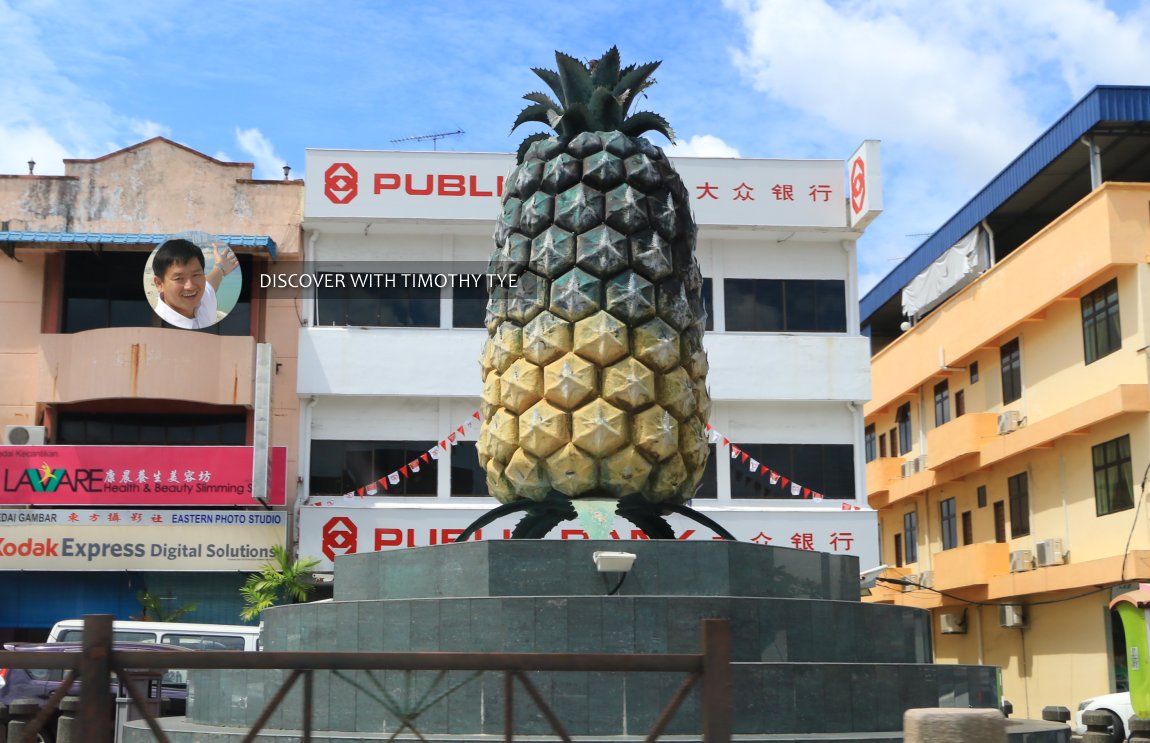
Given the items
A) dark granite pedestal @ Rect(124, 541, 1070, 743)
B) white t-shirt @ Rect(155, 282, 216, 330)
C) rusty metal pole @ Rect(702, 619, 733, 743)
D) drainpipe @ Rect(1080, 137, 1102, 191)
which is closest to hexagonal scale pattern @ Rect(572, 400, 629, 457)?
dark granite pedestal @ Rect(124, 541, 1070, 743)

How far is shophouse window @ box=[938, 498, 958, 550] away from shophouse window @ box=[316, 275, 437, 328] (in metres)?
14.3

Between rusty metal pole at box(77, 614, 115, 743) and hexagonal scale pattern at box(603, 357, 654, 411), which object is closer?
rusty metal pole at box(77, 614, 115, 743)

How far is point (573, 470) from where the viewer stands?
10.8 meters

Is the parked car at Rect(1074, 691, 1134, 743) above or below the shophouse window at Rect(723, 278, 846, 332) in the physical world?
below

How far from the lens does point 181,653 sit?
496cm

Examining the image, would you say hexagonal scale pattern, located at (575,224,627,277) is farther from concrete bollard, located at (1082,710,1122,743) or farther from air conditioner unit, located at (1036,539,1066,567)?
air conditioner unit, located at (1036,539,1066,567)

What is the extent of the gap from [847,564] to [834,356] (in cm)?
1637

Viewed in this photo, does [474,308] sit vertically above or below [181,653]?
above

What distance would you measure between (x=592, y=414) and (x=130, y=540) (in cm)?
1650

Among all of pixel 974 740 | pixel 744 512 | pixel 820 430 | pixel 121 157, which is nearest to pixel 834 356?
pixel 820 430

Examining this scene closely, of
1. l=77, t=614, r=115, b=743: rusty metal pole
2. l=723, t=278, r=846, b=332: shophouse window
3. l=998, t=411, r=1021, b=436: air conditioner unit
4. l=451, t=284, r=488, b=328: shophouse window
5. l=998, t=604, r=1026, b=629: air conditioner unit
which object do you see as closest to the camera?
l=77, t=614, r=115, b=743: rusty metal pole

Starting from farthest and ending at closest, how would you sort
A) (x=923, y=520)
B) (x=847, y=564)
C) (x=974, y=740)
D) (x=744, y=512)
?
(x=923, y=520) < (x=744, y=512) < (x=847, y=564) < (x=974, y=740)

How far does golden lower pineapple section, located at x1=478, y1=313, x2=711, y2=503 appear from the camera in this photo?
10820mm

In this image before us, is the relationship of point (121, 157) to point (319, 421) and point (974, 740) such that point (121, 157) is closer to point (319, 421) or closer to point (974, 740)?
point (319, 421)
